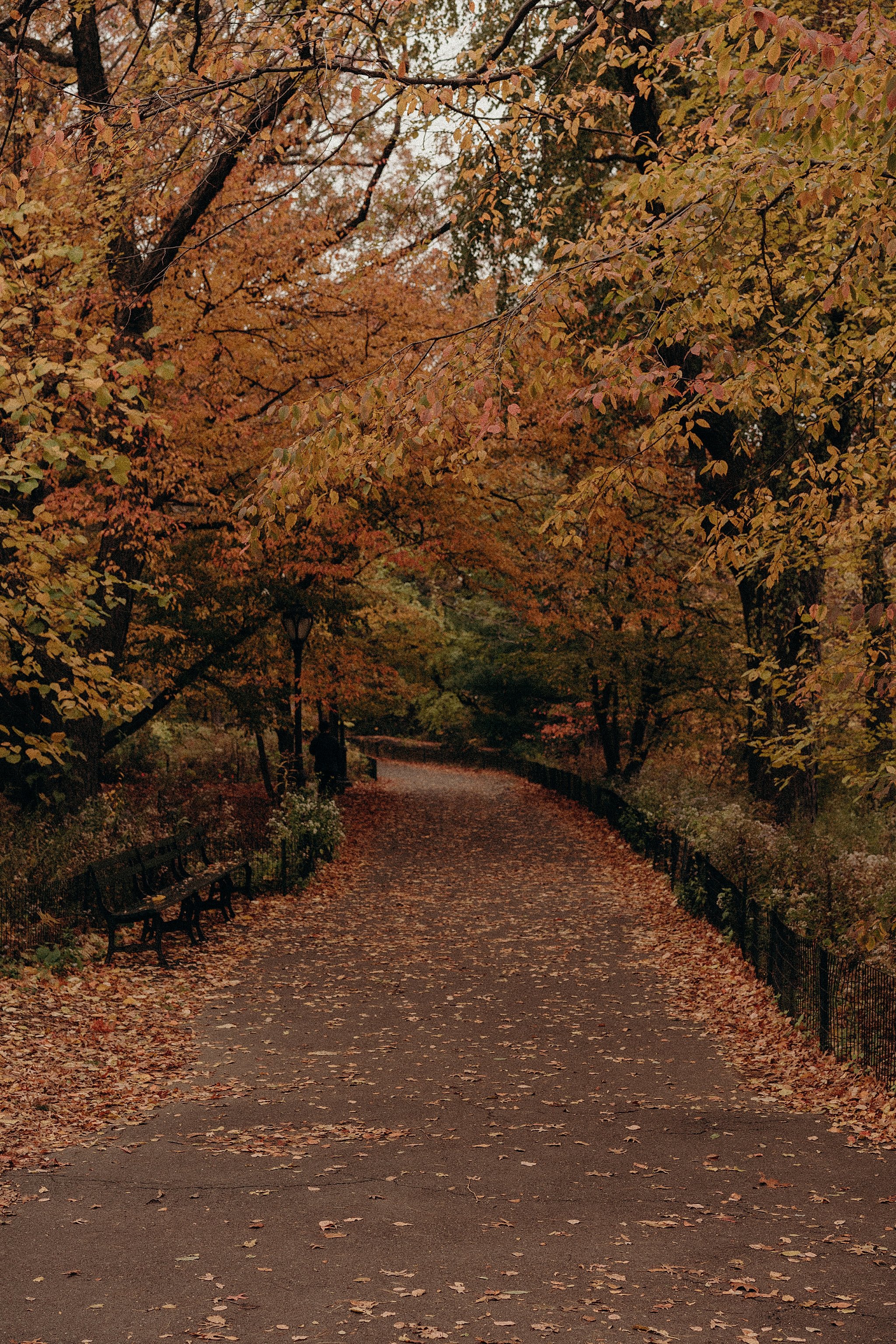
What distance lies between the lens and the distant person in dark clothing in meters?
21.4

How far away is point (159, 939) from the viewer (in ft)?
35.3

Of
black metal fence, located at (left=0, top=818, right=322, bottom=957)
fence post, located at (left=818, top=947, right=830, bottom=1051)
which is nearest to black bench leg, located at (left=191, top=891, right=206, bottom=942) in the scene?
black metal fence, located at (left=0, top=818, right=322, bottom=957)

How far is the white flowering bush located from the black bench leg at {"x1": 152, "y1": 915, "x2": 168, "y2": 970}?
4803 mm

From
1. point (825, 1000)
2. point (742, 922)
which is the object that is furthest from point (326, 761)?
point (825, 1000)

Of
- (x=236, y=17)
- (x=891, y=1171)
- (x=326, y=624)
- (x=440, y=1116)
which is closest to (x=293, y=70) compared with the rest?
(x=236, y=17)

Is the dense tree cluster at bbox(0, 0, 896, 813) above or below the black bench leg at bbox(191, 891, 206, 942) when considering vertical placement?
above

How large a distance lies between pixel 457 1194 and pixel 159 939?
5638 mm

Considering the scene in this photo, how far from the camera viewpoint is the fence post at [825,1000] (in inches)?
320

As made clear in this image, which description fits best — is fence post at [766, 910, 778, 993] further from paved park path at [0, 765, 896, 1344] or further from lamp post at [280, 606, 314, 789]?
lamp post at [280, 606, 314, 789]

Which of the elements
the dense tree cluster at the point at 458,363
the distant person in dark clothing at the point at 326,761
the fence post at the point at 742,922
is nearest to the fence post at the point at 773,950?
the fence post at the point at 742,922

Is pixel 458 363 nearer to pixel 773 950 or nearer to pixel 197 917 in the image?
pixel 773 950

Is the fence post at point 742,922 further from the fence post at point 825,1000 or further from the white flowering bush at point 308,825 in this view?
the white flowering bush at point 308,825

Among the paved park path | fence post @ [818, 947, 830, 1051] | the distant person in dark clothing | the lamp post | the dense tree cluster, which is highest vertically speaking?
the dense tree cluster

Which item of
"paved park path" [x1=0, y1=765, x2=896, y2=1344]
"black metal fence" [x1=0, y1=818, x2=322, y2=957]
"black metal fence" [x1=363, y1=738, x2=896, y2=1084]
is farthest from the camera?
"black metal fence" [x1=0, y1=818, x2=322, y2=957]
